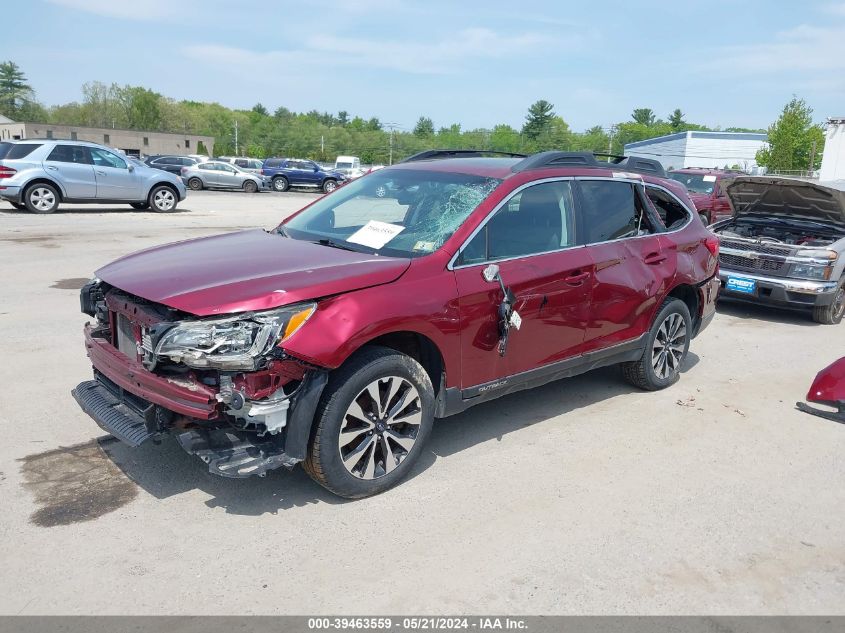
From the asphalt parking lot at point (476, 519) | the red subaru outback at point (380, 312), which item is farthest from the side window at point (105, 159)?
the red subaru outback at point (380, 312)

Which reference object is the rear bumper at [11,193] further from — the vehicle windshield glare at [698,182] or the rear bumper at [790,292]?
the rear bumper at [790,292]

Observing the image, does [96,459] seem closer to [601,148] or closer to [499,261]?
[499,261]

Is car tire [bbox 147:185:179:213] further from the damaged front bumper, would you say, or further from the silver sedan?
the damaged front bumper

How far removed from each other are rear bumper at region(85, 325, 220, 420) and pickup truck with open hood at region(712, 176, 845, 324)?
766 cm

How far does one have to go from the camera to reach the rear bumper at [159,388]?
3434 millimetres

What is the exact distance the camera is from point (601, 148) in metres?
75.2

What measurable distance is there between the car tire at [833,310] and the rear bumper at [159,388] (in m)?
8.01

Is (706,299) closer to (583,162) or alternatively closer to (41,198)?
(583,162)

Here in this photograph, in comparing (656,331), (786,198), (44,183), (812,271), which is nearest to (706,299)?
(656,331)

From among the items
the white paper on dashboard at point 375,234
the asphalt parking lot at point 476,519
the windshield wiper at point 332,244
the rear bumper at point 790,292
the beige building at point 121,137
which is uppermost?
the beige building at point 121,137

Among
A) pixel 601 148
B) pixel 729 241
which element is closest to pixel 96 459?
pixel 729 241

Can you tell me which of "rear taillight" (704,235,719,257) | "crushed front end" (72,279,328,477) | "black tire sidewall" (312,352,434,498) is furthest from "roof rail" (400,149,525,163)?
"crushed front end" (72,279,328,477)

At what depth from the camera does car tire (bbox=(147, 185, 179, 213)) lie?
61.7 ft

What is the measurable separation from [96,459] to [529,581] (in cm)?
268
